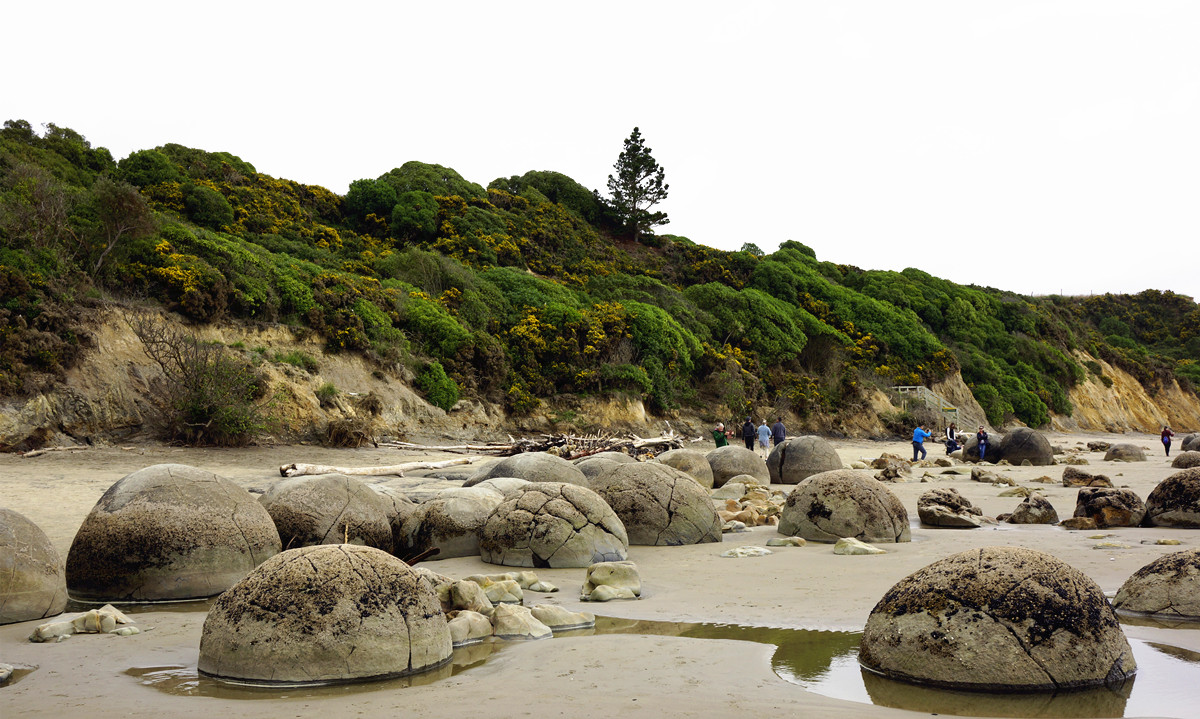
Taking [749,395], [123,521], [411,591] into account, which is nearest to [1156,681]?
[411,591]

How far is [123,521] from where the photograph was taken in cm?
791

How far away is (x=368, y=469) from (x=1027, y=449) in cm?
Answer: 1867

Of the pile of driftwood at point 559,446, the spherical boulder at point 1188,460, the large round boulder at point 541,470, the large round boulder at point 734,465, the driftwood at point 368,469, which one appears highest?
the spherical boulder at point 1188,460

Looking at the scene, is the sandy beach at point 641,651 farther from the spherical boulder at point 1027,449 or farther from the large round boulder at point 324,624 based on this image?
the spherical boulder at point 1027,449

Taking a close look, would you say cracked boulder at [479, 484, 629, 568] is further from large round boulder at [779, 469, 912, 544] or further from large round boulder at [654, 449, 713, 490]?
large round boulder at [654, 449, 713, 490]

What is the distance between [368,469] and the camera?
17.8 metres

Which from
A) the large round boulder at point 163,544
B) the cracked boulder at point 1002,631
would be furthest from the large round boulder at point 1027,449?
the large round boulder at point 163,544

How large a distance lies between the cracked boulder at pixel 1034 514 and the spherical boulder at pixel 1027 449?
44.0ft

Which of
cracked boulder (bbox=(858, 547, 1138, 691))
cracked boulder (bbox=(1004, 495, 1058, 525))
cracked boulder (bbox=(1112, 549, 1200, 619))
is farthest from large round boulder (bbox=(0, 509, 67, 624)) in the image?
cracked boulder (bbox=(1004, 495, 1058, 525))

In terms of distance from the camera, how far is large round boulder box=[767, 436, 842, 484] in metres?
18.9

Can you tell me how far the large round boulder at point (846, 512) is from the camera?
1041 centimetres

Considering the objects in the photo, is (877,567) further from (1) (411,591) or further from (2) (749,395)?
(2) (749,395)

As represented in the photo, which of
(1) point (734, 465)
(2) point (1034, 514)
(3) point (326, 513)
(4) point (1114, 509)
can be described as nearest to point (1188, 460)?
(2) point (1034, 514)

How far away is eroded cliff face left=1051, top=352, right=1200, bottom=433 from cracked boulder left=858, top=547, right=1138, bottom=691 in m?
50.9
